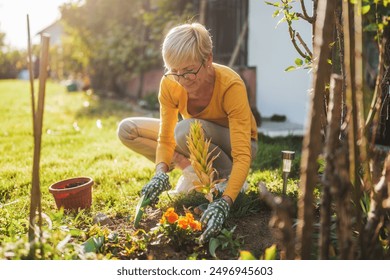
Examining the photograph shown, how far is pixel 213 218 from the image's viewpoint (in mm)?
2119

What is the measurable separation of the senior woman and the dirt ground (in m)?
0.11

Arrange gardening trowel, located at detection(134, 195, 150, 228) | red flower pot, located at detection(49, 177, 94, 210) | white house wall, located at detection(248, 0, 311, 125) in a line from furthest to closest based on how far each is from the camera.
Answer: white house wall, located at detection(248, 0, 311, 125) < red flower pot, located at detection(49, 177, 94, 210) < gardening trowel, located at detection(134, 195, 150, 228)

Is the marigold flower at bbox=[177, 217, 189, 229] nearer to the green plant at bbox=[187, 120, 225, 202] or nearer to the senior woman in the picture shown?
the senior woman

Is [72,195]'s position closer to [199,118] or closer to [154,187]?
[154,187]

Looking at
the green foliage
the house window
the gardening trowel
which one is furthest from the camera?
the green foliage

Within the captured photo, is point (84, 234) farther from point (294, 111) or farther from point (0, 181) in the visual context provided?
point (294, 111)

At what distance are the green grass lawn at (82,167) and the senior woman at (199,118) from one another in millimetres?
349

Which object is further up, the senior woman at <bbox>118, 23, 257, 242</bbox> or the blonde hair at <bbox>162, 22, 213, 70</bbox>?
the blonde hair at <bbox>162, 22, 213, 70</bbox>

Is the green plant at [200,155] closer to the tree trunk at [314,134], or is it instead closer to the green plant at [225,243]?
the green plant at [225,243]

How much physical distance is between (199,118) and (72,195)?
1077 millimetres

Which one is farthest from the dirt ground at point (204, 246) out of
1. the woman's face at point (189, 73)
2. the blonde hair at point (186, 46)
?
the blonde hair at point (186, 46)

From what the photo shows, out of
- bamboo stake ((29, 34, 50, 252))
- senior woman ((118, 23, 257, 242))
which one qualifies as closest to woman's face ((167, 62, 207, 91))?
senior woman ((118, 23, 257, 242))

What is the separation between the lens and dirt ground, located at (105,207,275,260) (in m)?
2.10
